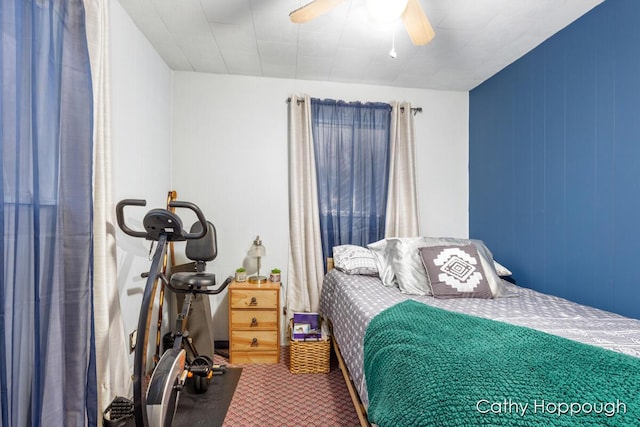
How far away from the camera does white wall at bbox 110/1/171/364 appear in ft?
6.43

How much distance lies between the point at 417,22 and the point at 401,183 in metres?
1.56

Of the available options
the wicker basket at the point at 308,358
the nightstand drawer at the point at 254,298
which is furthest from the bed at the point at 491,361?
the nightstand drawer at the point at 254,298

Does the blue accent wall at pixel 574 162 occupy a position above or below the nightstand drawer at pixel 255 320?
above

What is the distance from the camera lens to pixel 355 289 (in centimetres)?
218

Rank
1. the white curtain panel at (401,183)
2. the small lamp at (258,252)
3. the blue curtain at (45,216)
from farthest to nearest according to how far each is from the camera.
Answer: the white curtain panel at (401,183), the small lamp at (258,252), the blue curtain at (45,216)

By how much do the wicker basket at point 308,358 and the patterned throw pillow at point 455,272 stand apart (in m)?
0.98

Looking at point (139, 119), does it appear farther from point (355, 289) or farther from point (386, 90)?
point (386, 90)

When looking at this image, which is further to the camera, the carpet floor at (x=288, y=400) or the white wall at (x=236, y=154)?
the white wall at (x=236, y=154)

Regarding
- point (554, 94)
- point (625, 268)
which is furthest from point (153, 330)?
point (554, 94)

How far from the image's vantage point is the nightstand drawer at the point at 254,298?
2.54m

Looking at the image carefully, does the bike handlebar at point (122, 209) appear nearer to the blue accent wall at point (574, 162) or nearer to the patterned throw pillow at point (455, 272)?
the patterned throw pillow at point (455, 272)

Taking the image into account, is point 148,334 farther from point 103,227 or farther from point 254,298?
point 254,298

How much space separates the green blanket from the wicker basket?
1085 millimetres

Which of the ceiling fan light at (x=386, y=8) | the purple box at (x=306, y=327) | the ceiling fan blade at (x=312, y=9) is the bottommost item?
the purple box at (x=306, y=327)
